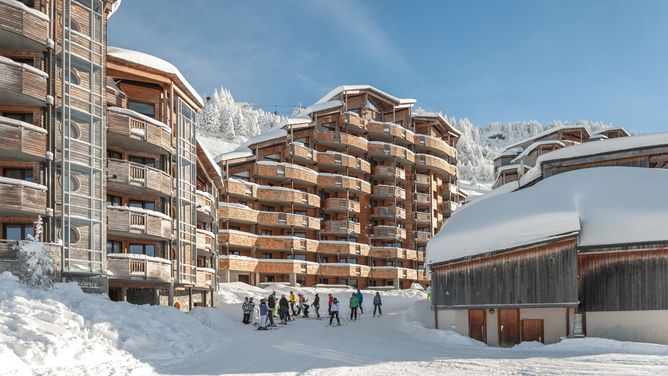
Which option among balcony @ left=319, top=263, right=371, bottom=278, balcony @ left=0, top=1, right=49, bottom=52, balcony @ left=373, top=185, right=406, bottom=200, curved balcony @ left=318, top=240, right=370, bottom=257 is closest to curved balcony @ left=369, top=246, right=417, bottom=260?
curved balcony @ left=318, top=240, right=370, bottom=257

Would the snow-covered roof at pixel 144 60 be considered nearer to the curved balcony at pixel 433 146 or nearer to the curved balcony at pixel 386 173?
the curved balcony at pixel 386 173

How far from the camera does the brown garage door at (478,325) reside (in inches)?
1098

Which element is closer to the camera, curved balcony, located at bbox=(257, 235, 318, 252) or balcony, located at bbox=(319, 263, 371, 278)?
curved balcony, located at bbox=(257, 235, 318, 252)

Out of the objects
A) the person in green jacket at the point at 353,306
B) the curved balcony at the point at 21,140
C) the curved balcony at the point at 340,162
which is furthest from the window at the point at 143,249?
the curved balcony at the point at 340,162

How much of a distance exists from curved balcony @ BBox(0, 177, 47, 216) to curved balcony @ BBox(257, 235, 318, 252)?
35928mm

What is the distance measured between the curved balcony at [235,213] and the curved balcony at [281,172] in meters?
4.72

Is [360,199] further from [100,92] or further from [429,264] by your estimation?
[100,92]

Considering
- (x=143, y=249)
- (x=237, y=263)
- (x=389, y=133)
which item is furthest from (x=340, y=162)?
(x=143, y=249)

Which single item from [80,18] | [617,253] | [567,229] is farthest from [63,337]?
[617,253]

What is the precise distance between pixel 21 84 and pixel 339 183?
4614cm

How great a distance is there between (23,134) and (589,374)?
22.6 m

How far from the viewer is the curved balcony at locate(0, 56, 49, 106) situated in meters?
24.6

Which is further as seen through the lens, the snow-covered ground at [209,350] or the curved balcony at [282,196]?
the curved balcony at [282,196]

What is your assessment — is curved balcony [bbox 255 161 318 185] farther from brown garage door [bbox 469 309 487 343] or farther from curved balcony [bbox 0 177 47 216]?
curved balcony [bbox 0 177 47 216]
